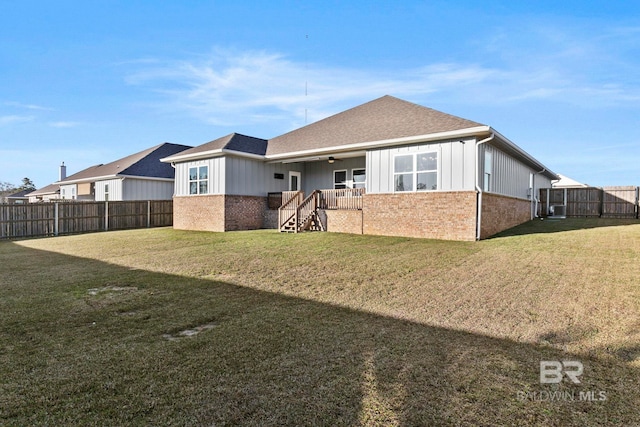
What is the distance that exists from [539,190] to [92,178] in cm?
3137

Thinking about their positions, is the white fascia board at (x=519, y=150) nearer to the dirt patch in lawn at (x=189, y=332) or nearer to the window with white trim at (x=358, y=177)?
the window with white trim at (x=358, y=177)

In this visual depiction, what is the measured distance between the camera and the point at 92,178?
2527 cm

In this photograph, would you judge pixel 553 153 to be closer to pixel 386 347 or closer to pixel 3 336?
pixel 386 347

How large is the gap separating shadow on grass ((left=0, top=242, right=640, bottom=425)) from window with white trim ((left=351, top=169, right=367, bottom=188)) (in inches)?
515

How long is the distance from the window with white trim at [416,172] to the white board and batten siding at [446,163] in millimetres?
148

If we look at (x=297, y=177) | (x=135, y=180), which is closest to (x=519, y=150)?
(x=297, y=177)

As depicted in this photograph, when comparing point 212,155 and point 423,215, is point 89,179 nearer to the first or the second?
point 212,155

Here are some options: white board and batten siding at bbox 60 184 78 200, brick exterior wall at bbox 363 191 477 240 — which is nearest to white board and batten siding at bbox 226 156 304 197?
brick exterior wall at bbox 363 191 477 240

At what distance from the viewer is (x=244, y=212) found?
1680 centimetres

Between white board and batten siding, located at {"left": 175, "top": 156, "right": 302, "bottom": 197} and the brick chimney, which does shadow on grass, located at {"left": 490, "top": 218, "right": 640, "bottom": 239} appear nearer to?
white board and batten siding, located at {"left": 175, "top": 156, "right": 302, "bottom": 197}

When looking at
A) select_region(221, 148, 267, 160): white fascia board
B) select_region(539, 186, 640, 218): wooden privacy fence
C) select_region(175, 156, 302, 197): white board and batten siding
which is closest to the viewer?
select_region(221, 148, 267, 160): white fascia board
